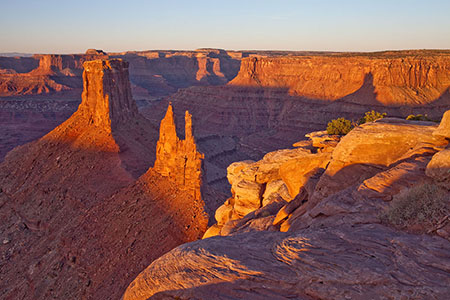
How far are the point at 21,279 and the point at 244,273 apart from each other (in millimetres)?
23513

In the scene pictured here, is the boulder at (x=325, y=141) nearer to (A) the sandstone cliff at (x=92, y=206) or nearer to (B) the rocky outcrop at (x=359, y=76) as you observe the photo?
(A) the sandstone cliff at (x=92, y=206)

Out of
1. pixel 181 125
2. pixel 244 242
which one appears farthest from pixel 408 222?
pixel 181 125

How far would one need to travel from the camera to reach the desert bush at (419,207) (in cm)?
924

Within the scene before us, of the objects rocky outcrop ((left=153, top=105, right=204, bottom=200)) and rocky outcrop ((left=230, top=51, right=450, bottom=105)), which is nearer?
rocky outcrop ((left=153, top=105, right=204, bottom=200))

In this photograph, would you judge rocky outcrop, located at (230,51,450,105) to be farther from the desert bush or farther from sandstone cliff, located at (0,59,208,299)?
the desert bush

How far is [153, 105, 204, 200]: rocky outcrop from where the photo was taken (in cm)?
2838

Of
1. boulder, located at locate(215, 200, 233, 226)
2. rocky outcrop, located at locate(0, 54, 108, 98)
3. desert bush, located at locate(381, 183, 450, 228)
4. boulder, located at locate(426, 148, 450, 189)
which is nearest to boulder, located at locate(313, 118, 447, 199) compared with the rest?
boulder, located at locate(426, 148, 450, 189)

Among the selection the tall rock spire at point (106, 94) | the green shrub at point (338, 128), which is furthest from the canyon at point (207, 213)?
the green shrub at point (338, 128)

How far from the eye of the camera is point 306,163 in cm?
1909

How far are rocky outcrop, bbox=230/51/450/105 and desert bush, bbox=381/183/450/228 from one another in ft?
283

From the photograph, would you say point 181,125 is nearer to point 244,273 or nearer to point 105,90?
point 105,90

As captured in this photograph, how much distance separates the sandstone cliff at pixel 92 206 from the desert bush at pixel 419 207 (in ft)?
54.2

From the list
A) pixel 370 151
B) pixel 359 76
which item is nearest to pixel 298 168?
pixel 370 151

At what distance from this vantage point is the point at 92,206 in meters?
30.8
